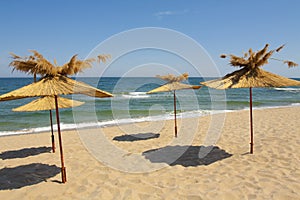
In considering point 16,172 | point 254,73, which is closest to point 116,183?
point 16,172

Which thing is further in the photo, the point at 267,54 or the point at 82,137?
the point at 82,137

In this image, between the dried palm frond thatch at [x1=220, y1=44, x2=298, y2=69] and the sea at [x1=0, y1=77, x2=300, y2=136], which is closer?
the dried palm frond thatch at [x1=220, y1=44, x2=298, y2=69]

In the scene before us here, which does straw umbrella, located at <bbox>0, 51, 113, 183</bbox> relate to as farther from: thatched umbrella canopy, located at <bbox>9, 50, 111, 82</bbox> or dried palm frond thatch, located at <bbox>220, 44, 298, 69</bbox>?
dried palm frond thatch, located at <bbox>220, 44, 298, 69</bbox>

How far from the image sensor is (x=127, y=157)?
5820 millimetres

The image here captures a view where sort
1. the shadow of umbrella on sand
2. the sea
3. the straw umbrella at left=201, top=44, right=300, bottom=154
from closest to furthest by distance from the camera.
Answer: the shadow of umbrella on sand
the straw umbrella at left=201, top=44, right=300, bottom=154
the sea

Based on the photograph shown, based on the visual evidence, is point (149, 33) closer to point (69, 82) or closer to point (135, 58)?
point (135, 58)

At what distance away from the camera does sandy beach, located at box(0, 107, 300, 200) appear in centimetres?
378

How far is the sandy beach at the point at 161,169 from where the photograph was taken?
Answer: 3781 millimetres

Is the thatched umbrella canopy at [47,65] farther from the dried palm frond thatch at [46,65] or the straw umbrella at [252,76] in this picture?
the straw umbrella at [252,76]

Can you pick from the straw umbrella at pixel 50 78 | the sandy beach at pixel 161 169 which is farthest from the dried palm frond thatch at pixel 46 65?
the sandy beach at pixel 161 169

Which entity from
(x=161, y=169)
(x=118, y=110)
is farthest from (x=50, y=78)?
(x=118, y=110)

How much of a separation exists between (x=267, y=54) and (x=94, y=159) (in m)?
4.65

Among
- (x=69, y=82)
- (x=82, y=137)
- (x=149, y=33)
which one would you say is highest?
(x=149, y=33)

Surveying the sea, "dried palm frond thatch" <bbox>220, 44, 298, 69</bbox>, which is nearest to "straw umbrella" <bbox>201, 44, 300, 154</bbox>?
"dried palm frond thatch" <bbox>220, 44, 298, 69</bbox>
